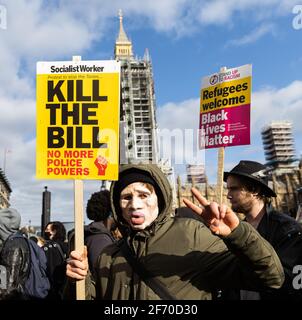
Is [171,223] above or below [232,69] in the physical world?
A: below

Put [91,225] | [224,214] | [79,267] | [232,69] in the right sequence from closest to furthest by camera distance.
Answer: [224,214] → [79,267] → [91,225] → [232,69]

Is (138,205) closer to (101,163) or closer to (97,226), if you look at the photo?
(101,163)

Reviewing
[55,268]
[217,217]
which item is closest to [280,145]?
[55,268]

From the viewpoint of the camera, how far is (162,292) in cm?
183

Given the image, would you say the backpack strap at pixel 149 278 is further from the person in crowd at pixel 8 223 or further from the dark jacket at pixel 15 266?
the person in crowd at pixel 8 223

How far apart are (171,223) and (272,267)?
0.53 metres

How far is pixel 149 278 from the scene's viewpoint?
1869 millimetres

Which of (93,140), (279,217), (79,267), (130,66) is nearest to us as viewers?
(79,267)

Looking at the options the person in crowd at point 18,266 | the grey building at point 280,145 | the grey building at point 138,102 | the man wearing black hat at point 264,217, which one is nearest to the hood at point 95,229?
the person in crowd at point 18,266

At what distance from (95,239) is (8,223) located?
702 millimetres
